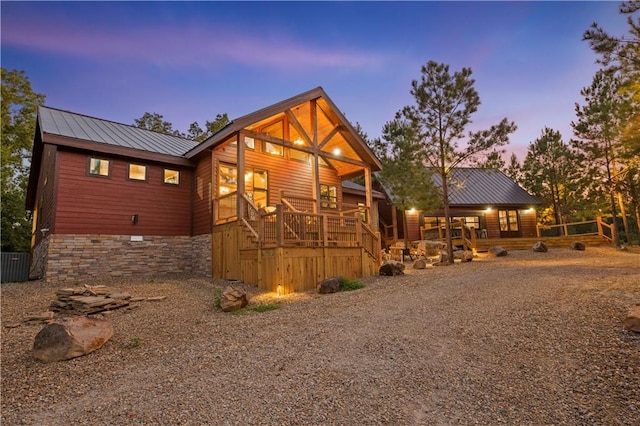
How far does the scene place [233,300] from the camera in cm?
641

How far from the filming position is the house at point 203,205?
9148mm

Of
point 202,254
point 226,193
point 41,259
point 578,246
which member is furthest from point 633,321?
point 41,259

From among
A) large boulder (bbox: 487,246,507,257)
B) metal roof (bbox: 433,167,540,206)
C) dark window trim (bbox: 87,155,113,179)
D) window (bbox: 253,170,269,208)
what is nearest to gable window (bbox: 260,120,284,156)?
window (bbox: 253,170,269,208)

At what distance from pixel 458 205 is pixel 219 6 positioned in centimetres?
1862

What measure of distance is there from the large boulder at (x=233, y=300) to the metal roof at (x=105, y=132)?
8.14m

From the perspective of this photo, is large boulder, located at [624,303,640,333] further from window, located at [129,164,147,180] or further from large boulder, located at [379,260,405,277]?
window, located at [129,164,147,180]

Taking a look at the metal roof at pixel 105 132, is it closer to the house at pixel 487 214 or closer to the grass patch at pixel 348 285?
the grass patch at pixel 348 285

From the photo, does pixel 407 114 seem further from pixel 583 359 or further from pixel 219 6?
pixel 583 359

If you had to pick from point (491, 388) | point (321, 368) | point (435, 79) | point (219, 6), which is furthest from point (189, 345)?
point (435, 79)

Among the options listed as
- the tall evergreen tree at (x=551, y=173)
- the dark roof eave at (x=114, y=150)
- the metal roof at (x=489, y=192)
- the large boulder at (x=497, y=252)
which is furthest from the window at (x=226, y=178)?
the tall evergreen tree at (x=551, y=173)

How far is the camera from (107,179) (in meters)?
11.2

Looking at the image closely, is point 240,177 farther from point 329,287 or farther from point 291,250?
point 329,287

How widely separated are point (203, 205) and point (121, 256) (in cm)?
321

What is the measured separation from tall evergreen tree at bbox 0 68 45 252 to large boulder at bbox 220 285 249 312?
23.7m
